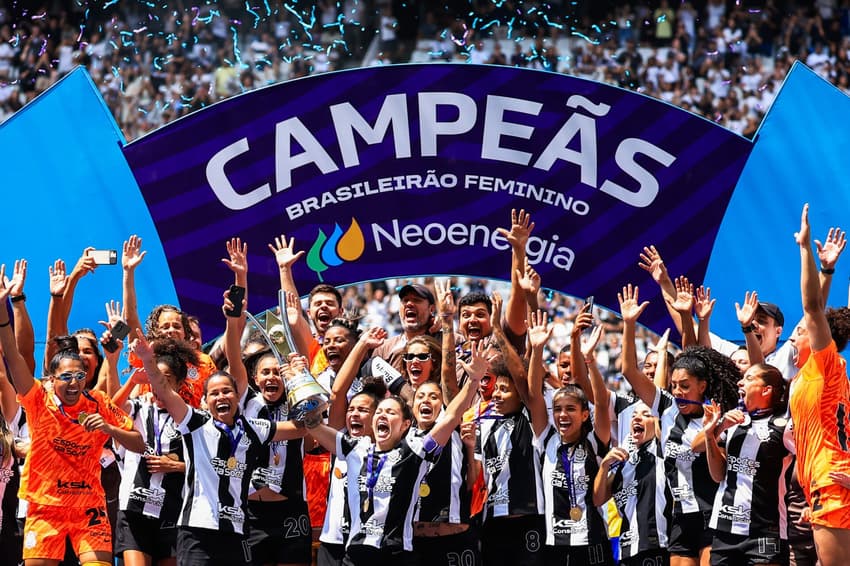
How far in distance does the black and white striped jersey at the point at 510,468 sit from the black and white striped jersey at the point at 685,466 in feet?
2.35

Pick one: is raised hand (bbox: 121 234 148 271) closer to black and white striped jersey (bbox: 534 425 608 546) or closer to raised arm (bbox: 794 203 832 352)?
black and white striped jersey (bbox: 534 425 608 546)

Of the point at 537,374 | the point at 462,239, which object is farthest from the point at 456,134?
the point at 537,374

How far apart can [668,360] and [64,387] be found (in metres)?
3.42

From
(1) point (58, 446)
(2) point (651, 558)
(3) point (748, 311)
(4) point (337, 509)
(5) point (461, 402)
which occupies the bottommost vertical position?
(2) point (651, 558)

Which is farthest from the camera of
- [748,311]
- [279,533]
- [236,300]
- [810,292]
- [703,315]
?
[703,315]

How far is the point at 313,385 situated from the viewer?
6.40 metres

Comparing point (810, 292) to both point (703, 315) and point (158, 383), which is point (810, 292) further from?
point (158, 383)

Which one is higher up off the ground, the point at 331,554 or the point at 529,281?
the point at 529,281

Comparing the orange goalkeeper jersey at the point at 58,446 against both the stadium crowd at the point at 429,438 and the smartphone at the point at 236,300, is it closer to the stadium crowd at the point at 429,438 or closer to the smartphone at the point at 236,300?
the stadium crowd at the point at 429,438

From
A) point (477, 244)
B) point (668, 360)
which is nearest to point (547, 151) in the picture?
point (477, 244)

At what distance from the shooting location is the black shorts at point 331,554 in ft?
22.4

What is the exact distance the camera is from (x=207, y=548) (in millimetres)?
6723

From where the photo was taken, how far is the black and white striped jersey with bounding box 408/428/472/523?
6.77 m

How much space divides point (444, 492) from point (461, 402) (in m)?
0.58
